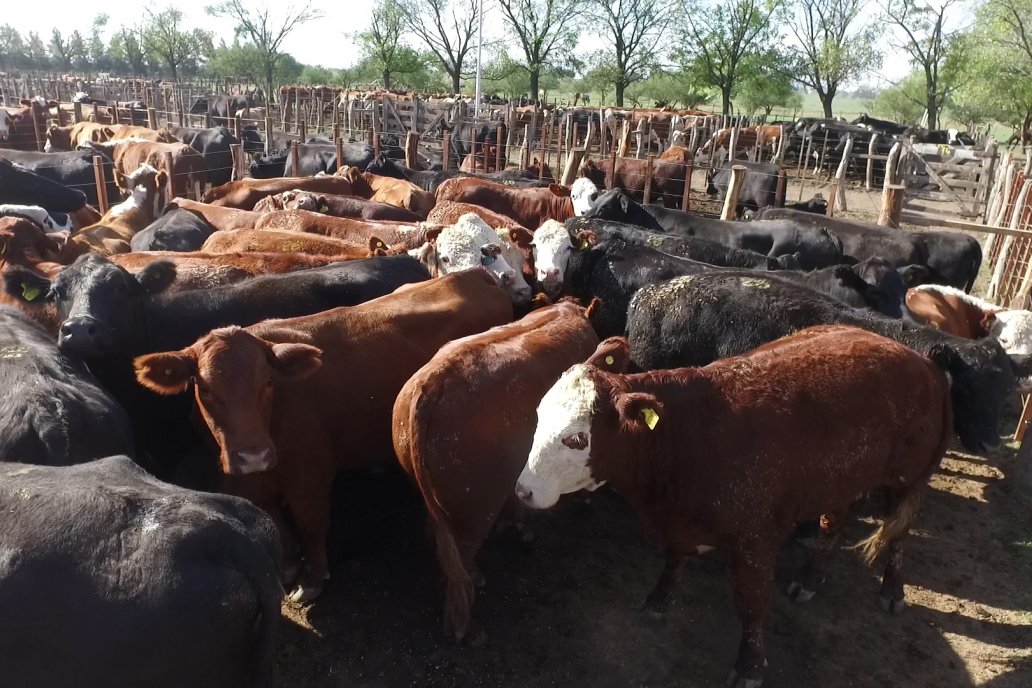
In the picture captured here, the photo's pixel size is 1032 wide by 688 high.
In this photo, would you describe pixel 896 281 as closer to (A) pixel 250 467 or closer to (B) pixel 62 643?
(A) pixel 250 467

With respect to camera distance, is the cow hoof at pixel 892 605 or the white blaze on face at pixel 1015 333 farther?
the white blaze on face at pixel 1015 333

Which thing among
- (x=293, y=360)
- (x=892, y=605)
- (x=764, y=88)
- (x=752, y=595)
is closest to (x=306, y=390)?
(x=293, y=360)

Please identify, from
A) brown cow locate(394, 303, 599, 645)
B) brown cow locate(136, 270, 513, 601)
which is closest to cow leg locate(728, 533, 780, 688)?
brown cow locate(394, 303, 599, 645)

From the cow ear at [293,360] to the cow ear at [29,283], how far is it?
2.04 meters

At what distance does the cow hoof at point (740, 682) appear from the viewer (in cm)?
342

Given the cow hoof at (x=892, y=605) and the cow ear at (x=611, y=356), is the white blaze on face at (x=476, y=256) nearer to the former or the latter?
the cow ear at (x=611, y=356)

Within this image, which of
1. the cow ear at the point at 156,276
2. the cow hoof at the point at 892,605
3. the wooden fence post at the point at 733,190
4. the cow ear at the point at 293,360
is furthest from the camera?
the wooden fence post at the point at 733,190

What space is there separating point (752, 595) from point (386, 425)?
85.5 inches

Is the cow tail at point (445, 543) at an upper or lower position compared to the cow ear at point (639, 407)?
lower

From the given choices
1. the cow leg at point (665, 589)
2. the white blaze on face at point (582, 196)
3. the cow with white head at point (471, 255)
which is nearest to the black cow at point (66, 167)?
the white blaze on face at point (582, 196)

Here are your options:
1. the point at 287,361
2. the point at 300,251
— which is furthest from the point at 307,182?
the point at 287,361

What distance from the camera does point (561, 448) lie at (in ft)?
10.4

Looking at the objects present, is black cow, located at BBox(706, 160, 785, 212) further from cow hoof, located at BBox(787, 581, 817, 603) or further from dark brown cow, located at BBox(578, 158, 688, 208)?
cow hoof, located at BBox(787, 581, 817, 603)

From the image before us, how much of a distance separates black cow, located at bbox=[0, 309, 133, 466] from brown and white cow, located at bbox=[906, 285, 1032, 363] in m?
6.20
